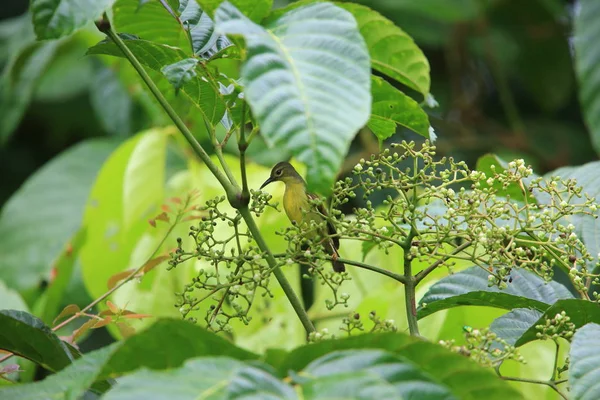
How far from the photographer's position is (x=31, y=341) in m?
1.30

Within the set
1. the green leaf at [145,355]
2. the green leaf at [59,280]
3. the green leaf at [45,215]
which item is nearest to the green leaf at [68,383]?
the green leaf at [145,355]

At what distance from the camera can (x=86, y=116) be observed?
548 cm

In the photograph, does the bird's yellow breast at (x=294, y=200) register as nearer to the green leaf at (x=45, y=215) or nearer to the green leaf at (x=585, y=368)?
the green leaf at (x=585, y=368)

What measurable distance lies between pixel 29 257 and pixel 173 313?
61.2 inches

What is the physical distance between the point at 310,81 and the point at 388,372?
417 millimetres

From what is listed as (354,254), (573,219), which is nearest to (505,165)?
(573,219)

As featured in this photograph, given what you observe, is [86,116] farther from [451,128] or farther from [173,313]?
[173,313]

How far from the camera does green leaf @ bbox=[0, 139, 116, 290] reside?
3.72 meters

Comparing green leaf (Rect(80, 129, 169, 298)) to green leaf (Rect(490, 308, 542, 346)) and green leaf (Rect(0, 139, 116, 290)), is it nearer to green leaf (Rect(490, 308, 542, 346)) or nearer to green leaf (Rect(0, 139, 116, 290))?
green leaf (Rect(0, 139, 116, 290))

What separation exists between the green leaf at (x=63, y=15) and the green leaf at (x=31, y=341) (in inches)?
19.0

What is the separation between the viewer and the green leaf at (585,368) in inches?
43.4

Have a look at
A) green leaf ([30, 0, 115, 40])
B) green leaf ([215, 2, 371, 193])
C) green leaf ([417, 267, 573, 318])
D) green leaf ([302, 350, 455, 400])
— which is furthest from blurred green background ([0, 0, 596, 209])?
green leaf ([302, 350, 455, 400])

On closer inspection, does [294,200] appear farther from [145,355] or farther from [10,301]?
[145,355]

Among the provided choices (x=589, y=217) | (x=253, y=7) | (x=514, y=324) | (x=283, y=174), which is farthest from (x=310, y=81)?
(x=283, y=174)
